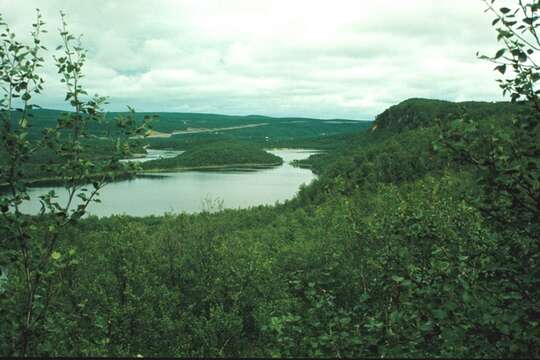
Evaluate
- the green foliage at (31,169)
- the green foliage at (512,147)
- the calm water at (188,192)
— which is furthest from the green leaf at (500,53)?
the calm water at (188,192)

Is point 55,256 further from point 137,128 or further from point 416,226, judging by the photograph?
point 416,226

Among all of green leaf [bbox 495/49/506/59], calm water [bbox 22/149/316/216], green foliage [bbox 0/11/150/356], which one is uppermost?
green leaf [bbox 495/49/506/59]

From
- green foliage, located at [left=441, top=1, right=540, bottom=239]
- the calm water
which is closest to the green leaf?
green foliage, located at [left=441, top=1, right=540, bottom=239]

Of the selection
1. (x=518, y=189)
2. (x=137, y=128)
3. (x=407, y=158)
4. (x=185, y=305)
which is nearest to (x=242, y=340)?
(x=185, y=305)

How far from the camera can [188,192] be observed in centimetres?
10675

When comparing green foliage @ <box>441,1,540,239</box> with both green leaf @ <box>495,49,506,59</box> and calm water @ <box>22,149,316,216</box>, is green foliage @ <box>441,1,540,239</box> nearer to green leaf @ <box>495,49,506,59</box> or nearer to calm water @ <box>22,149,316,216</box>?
green leaf @ <box>495,49,506,59</box>

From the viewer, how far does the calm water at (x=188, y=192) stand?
85500 millimetres

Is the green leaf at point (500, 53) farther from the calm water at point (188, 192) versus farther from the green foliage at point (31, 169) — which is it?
the calm water at point (188, 192)

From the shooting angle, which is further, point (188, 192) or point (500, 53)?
point (188, 192)

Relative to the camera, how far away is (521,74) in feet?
12.0

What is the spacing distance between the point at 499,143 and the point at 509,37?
0.88 meters

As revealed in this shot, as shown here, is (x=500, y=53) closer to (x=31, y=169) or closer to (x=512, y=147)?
(x=512, y=147)

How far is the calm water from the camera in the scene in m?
85.5

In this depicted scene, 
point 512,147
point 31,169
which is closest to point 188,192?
point 31,169
